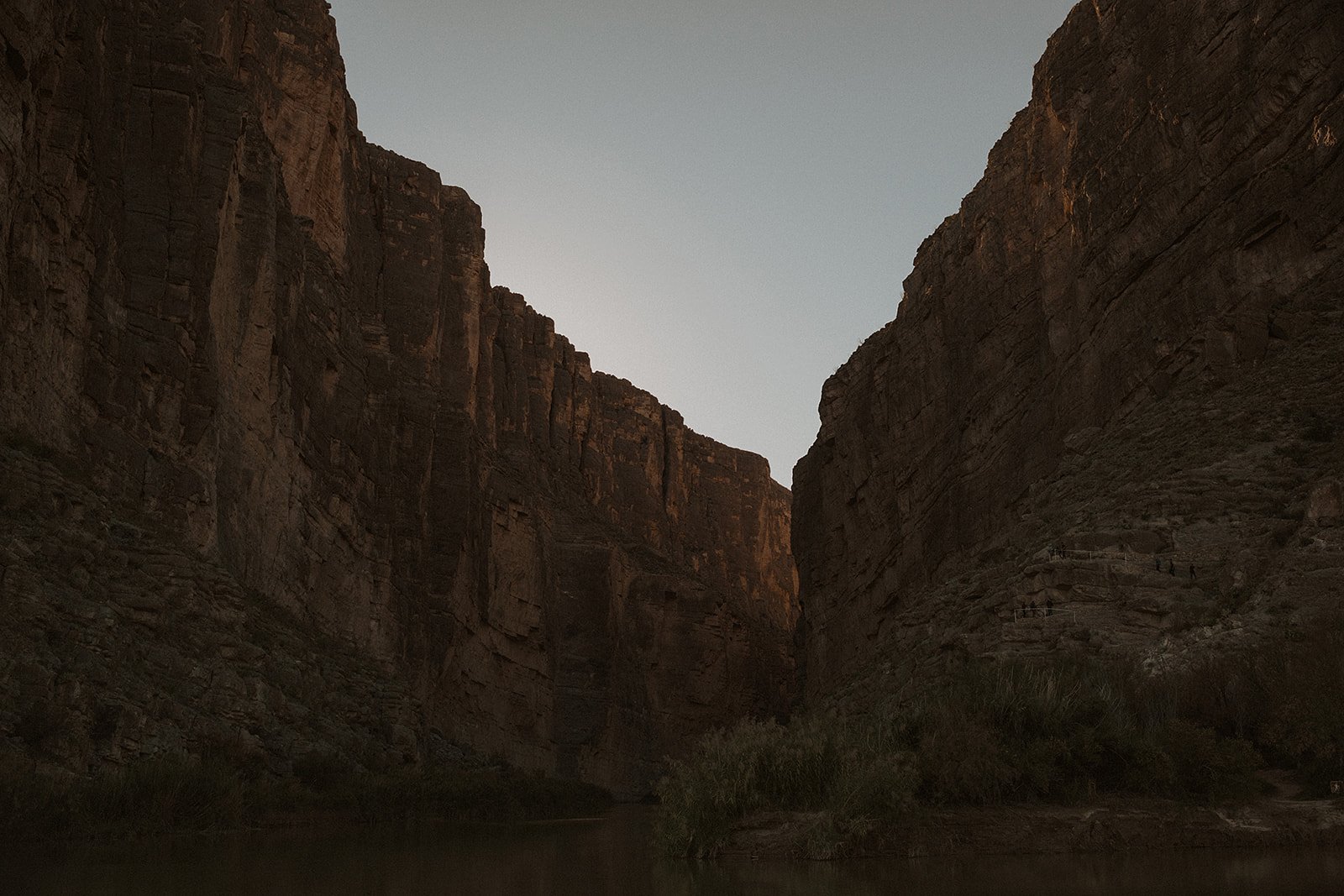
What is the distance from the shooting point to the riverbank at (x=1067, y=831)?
17.2 meters

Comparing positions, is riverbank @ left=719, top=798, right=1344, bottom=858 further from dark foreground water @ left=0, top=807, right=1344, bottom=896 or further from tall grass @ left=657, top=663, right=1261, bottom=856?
dark foreground water @ left=0, top=807, right=1344, bottom=896

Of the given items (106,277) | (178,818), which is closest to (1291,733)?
(178,818)

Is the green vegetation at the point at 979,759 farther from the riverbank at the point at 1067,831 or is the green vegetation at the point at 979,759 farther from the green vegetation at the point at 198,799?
the green vegetation at the point at 198,799

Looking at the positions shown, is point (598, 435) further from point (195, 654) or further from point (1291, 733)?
point (1291, 733)

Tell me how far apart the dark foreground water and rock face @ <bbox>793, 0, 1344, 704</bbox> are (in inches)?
367

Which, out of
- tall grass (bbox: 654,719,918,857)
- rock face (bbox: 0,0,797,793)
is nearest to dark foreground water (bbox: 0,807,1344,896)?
tall grass (bbox: 654,719,918,857)

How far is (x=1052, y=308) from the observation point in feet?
149

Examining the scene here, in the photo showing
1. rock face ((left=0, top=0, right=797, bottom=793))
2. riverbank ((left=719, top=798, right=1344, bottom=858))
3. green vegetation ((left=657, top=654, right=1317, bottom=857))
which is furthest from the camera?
rock face ((left=0, top=0, right=797, bottom=793))

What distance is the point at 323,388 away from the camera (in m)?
48.3

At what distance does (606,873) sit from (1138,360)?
85.9ft

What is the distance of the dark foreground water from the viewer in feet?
44.1

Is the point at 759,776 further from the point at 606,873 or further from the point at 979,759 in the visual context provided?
the point at 979,759

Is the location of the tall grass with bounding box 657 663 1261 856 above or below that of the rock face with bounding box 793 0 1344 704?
below

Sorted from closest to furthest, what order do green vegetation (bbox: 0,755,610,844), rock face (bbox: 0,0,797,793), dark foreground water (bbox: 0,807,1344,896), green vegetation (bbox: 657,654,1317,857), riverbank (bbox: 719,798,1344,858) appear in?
dark foreground water (bbox: 0,807,1344,896), riverbank (bbox: 719,798,1344,858), green vegetation (bbox: 657,654,1317,857), green vegetation (bbox: 0,755,610,844), rock face (bbox: 0,0,797,793)
